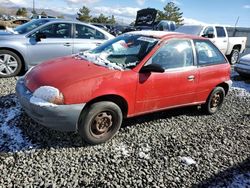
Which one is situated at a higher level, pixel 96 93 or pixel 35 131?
pixel 96 93

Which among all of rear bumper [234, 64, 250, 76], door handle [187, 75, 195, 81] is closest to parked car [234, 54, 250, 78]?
rear bumper [234, 64, 250, 76]

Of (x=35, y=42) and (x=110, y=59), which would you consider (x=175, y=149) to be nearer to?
(x=110, y=59)

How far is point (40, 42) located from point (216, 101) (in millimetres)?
4377

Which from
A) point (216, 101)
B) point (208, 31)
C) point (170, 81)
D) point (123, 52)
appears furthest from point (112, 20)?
point (170, 81)

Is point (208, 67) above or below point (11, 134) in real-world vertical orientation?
above

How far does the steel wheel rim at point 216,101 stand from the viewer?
5.65 metres

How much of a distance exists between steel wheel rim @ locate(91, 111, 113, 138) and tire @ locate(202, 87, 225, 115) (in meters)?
2.36

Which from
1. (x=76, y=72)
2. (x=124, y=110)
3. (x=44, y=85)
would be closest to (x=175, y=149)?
(x=124, y=110)

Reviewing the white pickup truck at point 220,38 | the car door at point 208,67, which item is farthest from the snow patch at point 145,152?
the white pickup truck at point 220,38

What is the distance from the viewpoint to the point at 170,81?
4.53 m

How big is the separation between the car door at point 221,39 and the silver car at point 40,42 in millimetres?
6267

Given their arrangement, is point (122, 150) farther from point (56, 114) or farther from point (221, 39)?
point (221, 39)

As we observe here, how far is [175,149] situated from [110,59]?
66.2 inches

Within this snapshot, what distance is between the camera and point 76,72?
3.92m
